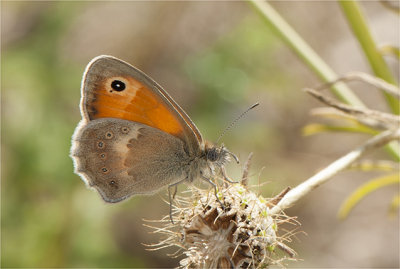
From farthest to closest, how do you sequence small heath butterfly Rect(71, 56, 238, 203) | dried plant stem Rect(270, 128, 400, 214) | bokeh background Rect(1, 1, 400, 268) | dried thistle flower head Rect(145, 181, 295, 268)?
bokeh background Rect(1, 1, 400, 268), small heath butterfly Rect(71, 56, 238, 203), dried thistle flower head Rect(145, 181, 295, 268), dried plant stem Rect(270, 128, 400, 214)

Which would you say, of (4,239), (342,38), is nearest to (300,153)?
(342,38)

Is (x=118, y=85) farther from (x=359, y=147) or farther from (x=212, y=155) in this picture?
(x=359, y=147)

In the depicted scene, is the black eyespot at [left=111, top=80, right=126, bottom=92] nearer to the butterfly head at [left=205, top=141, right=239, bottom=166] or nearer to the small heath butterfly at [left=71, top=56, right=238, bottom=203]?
the small heath butterfly at [left=71, top=56, right=238, bottom=203]

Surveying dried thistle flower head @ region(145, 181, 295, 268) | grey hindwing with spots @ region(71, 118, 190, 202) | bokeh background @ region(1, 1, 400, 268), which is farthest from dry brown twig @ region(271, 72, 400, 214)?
bokeh background @ region(1, 1, 400, 268)

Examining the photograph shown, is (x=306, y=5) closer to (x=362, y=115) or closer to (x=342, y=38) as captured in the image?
(x=342, y=38)

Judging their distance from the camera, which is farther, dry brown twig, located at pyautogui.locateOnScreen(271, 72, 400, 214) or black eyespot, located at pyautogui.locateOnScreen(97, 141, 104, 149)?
black eyespot, located at pyautogui.locateOnScreen(97, 141, 104, 149)

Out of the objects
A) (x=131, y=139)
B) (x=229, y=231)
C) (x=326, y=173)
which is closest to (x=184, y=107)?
(x=131, y=139)

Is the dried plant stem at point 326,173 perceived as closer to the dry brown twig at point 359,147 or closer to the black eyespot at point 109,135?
the dry brown twig at point 359,147
